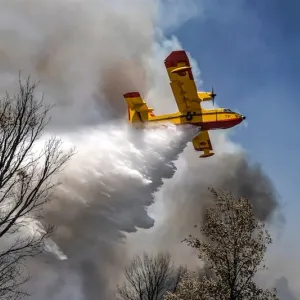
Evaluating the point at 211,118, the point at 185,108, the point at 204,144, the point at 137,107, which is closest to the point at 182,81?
the point at 185,108

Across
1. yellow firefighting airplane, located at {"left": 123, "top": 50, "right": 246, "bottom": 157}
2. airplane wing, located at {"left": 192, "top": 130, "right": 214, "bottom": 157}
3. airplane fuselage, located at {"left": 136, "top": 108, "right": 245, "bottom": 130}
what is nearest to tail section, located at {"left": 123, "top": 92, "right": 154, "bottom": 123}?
yellow firefighting airplane, located at {"left": 123, "top": 50, "right": 246, "bottom": 157}

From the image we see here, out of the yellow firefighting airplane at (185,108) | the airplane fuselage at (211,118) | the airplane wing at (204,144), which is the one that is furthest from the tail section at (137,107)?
the airplane wing at (204,144)

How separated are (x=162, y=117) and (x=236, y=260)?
87.9 ft

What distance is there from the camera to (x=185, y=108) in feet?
167

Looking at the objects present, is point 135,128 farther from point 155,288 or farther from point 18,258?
point 18,258

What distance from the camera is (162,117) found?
5194cm

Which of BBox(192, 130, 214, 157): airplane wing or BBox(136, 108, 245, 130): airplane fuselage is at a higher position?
BBox(192, 130, 214, 157): airplane wing

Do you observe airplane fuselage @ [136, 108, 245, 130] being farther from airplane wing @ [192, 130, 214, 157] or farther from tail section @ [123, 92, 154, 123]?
airplane wing @ [192, 130, 214, 157]

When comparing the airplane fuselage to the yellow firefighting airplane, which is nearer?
the yellow firefighting airplane

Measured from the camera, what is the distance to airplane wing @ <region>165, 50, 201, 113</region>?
46.0 meters

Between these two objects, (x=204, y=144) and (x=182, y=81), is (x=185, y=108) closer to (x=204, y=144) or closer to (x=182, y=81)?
(x=182, y=81)

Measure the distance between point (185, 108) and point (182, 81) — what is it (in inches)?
148

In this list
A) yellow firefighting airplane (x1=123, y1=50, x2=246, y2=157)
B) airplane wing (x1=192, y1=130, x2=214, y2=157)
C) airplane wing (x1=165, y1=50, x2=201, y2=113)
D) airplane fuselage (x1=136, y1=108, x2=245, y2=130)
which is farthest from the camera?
airplane wing (x1=192, y1=130, x2=214, y2=157)

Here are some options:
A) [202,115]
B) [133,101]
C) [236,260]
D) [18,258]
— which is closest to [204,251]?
[236,260]
